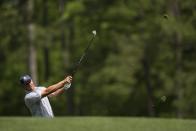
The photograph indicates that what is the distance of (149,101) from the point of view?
3616 centimetres

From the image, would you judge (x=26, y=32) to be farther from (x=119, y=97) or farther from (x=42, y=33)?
(x=119, y=97)

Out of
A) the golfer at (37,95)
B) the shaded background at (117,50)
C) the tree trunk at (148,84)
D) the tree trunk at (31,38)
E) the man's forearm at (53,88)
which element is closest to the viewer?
the man's forearm at (53,88)

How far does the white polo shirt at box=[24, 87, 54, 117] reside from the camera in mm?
10195

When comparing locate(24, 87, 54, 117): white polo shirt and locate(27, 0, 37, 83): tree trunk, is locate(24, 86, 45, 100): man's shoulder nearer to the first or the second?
locate(24, 87, 54, 117): white polo shirt

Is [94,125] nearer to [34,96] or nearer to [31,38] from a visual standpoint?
[34,96]

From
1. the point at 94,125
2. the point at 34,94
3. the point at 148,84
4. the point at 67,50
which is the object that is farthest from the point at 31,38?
the point at 34,94

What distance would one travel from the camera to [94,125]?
11.8 meters

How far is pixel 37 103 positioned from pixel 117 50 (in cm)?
2570

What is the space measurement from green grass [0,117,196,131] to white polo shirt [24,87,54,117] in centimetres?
56

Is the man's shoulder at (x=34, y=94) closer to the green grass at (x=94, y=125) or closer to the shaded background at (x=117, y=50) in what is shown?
the green grass at (x=94, y=125)

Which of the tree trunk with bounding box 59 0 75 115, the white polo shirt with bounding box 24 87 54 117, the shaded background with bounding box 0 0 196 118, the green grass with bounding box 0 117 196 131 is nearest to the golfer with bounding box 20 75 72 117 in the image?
the white polo shirt with bounding box 24 87 54 117

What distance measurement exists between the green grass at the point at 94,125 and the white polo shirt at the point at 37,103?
56 cm

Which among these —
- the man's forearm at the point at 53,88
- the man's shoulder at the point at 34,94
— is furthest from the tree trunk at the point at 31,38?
the man's forearm at the point at 53,88

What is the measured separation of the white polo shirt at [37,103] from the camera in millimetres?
10195
